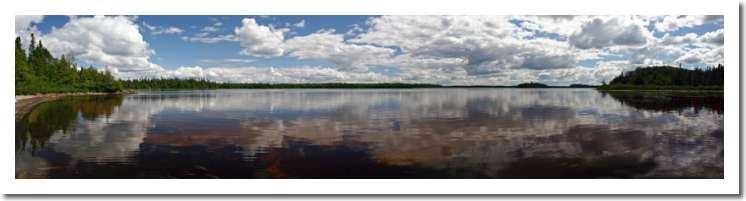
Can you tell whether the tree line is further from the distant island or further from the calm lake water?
the distant island

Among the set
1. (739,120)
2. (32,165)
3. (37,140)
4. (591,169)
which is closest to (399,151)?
(591,169)

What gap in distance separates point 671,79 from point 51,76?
243 metres

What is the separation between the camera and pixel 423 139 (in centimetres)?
1433

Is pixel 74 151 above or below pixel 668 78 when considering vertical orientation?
below

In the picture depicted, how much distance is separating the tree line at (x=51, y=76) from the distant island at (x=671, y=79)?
174450 mm

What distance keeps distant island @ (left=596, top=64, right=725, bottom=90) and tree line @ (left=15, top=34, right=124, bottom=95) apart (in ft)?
572

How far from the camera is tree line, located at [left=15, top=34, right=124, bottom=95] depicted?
5888 cm

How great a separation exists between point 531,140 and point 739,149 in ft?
20.8

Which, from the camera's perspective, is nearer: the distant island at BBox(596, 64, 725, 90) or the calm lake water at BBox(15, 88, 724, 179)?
the calm lake water at BBox(15, 88, 724, 179)

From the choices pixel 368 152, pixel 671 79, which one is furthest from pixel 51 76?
pixel 671 79

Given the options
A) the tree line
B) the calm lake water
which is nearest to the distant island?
the calm lake water
